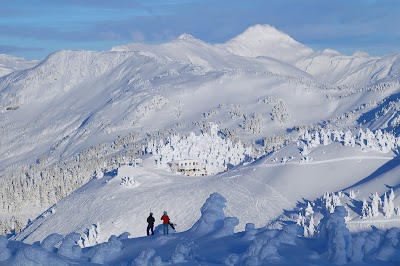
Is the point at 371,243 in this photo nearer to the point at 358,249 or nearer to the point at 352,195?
the point at 358,249

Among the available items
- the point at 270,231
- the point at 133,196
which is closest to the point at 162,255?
the point at 270,231

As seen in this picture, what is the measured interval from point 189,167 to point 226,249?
13478 cm

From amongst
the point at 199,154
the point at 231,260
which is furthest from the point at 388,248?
A: the point at 199,154

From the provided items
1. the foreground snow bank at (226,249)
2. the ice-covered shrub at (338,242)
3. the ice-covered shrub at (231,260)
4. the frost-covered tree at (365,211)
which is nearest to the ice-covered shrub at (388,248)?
the foreground snow bank at (226,249)

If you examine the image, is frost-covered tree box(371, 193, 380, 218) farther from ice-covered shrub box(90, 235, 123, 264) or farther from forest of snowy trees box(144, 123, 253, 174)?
ice-covered shrub box(90, 235, 123, 264)

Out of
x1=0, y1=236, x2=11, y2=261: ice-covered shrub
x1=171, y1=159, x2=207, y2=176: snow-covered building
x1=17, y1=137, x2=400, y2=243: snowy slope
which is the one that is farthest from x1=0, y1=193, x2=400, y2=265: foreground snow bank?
x1=171, y1=159, x2=207, y2=176: snow-covered building

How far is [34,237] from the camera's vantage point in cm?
13738

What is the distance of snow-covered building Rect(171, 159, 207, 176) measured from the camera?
169 meters

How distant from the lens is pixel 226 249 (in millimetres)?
36531

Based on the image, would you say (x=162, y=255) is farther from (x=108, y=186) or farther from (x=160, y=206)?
(x=108, y=186)

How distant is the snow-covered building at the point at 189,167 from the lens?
16938 centimetres

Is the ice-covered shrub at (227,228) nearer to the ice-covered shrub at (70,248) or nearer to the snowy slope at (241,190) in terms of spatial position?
the ice-covered shrub at (70,248)

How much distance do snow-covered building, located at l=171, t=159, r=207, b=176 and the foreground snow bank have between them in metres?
128

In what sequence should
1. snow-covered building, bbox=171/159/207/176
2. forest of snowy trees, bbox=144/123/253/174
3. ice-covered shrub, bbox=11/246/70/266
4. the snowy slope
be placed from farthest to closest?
forest of snowy trees, bbox=144/123/253/174, snow-covered building, bbox=171/159/207/176, the snowy slope, ice-covered shrub, bbox=11/246/70/266
